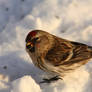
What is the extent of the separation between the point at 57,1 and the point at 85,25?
628 millimetres

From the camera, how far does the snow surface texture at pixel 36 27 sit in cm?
402

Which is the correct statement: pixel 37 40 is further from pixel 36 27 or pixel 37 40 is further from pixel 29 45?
pixel 36 27

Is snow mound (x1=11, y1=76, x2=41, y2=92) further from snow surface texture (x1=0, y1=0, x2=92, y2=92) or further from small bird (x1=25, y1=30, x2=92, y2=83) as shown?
small bird (x1=25, y1=30, x2=92, y2=83)

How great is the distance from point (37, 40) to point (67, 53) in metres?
0.43

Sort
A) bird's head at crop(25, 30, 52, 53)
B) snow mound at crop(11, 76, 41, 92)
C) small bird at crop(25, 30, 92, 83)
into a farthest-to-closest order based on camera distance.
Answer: small bird at crop(25, 30, 92, 83), bird's head at crop(25, 30, 52, 53), snow mound at crop(11, 76, 41, 92)

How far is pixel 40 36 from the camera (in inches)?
162

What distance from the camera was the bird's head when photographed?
3956 mm

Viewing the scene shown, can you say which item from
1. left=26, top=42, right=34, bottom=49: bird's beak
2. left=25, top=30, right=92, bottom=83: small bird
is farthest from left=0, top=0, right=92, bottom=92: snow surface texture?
left=26, top=42, right=34, bottom=49: bird's beak

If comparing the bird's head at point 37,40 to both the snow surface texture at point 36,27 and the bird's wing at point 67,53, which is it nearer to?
the bird's wing at point 67,53

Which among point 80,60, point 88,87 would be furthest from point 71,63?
point 88,87

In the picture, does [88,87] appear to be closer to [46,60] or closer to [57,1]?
[46,60]

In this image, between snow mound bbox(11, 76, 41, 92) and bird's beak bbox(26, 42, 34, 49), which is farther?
bird's beak bbox(26, 42, 34, 49)

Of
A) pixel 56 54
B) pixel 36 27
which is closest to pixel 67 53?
pixel 56 54

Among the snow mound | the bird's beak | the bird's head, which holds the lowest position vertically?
the snow mound
